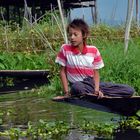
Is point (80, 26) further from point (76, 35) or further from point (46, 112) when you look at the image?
point (46, 112)

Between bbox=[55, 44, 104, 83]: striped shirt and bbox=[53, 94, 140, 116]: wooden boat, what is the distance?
0.34m

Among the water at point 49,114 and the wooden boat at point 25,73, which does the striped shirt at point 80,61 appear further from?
the wooden boat at point 25,73

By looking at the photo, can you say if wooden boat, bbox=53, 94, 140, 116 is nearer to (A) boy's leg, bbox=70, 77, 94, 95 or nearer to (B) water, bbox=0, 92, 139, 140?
(A) boy's leg, bbox=70, 77, 94, 95

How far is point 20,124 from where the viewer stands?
7.19 metres

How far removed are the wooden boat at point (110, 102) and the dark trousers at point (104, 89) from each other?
0.33ft

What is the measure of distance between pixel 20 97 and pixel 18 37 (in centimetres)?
508

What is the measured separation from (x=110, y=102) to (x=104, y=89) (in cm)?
22

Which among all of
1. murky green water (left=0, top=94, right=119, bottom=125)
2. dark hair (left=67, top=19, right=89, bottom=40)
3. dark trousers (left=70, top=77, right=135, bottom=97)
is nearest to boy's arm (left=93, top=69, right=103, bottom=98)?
dark trousers (left=70, top=77, right=135, bottom=97)

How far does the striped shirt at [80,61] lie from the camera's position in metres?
6.27

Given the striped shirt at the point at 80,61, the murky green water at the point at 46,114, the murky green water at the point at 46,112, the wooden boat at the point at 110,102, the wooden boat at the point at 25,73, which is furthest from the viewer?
the wooden boat at the point at 25,73

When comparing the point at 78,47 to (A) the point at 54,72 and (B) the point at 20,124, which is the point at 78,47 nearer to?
(B) the point at 20,124

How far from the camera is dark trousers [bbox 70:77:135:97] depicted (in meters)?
6.15

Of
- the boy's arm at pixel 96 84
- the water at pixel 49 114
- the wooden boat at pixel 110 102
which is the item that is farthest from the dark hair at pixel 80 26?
the water at pixel 49 114

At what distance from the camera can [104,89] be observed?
20.8 feet
